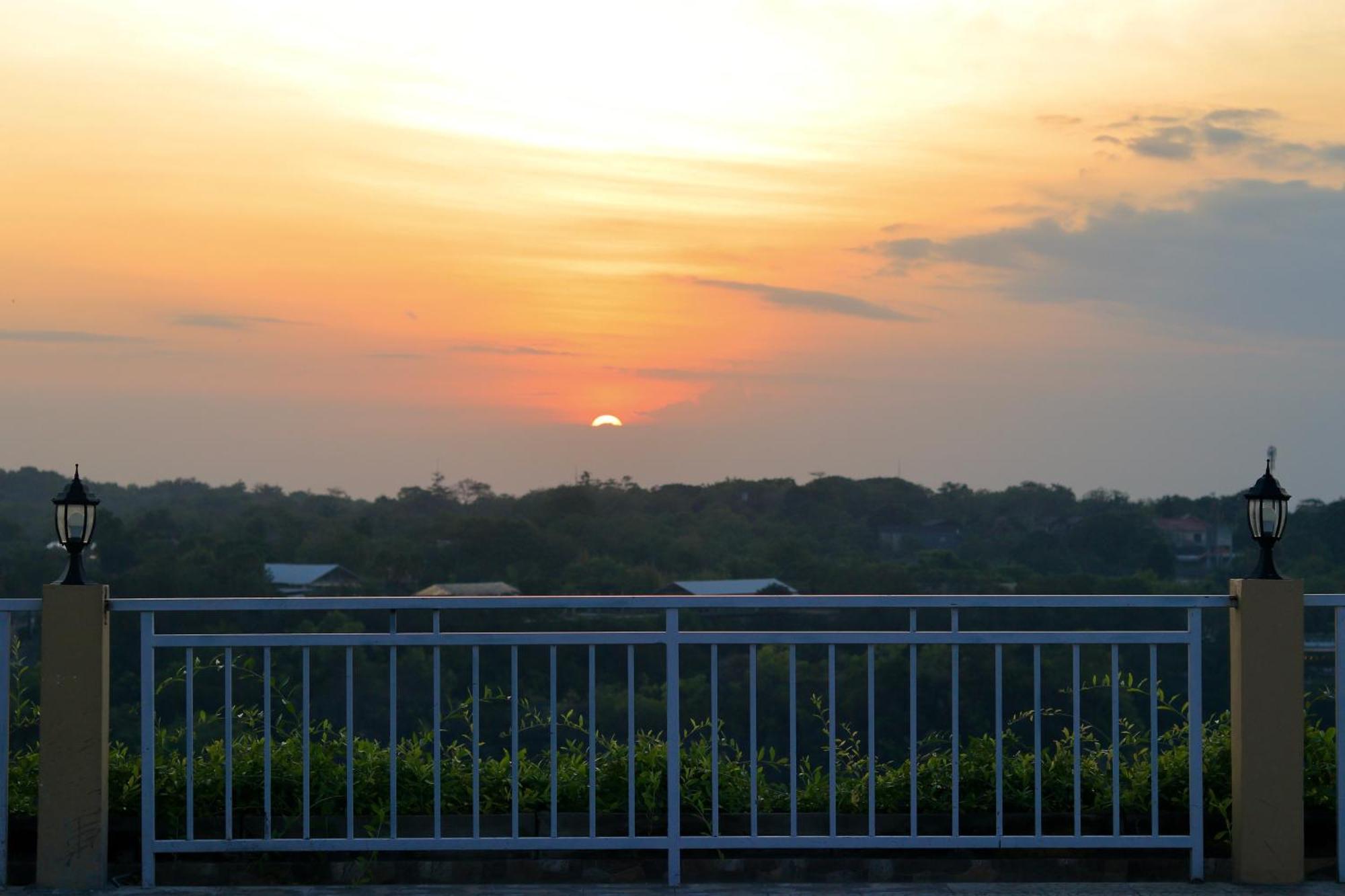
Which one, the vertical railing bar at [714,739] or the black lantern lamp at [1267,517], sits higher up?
the black lantern lamp at [1267,517]

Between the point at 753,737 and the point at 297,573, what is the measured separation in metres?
19.4

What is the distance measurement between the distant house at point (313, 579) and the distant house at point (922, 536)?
30.2 feet

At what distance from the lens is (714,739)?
4395mm

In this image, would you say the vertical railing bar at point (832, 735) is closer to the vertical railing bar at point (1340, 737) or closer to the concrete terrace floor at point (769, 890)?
the concrete terrace floor at point (769, 890)

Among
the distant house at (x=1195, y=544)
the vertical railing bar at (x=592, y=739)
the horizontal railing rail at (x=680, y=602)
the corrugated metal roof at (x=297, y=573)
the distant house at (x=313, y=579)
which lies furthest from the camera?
the corrugated metal roof at (x=297, y=573)

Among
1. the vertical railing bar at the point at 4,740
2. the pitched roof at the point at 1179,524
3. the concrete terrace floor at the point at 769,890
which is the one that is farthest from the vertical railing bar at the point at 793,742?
the pitched roof at the point at 1179,524

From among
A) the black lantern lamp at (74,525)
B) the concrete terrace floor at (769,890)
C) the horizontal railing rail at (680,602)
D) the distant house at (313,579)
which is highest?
the black lantern lamp at (74,525)

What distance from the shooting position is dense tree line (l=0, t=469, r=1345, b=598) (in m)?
20.5

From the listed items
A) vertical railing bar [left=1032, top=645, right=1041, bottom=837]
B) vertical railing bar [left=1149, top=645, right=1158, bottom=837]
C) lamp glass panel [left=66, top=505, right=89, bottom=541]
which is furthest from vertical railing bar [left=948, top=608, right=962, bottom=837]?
lamp glass panel [left=66, top=505, right=89, bottom=541]

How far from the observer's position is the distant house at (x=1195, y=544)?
18422 mm

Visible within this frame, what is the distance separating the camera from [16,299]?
16312 millimetres

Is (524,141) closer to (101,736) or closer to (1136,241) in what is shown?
(1136,241)

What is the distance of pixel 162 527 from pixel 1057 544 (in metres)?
15.3

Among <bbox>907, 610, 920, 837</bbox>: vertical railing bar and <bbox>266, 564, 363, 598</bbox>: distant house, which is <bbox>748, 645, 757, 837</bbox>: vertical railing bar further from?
<bbox>266, 564, 363, 598</bbox>: distant house
